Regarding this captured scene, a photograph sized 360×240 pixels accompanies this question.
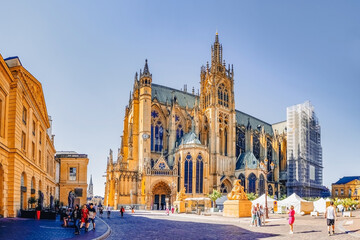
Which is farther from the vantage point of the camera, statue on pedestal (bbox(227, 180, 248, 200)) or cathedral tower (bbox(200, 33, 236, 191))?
cathedral tower (bbox(200, 33, 236, 191))

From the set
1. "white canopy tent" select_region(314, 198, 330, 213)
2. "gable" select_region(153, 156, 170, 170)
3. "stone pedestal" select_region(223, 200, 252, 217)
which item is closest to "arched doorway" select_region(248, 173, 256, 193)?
"gable" select_region(153, 156, 170, 170)

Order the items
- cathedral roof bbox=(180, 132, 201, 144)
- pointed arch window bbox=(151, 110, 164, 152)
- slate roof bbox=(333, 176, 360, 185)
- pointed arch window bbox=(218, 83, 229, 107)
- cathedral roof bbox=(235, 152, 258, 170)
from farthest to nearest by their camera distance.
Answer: slate roof bbox=(333, 176, 360, 185)
pointed arch window bbox=(218, 83, 229, 107)
cathedral roof bbox=(235, 152, 258, 170)
pointed arch window bbox=(151, 110, 164, 152)
cathedral roof bbox=(180, 132, 201, 144)

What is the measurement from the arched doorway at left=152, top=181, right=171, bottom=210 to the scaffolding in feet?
103

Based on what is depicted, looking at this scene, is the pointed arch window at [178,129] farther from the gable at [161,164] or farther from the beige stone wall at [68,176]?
the beige stone wall at [68,176]

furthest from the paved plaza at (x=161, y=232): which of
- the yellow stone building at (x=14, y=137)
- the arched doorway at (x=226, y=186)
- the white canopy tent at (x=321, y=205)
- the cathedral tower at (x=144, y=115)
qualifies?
the arched doorway at (x=226, y=186)

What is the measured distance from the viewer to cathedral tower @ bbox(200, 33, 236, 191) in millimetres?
64438

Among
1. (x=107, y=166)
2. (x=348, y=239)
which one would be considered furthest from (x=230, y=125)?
(x=348, y=239)

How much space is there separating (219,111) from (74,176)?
27.0 m

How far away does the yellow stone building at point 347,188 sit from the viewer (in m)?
106

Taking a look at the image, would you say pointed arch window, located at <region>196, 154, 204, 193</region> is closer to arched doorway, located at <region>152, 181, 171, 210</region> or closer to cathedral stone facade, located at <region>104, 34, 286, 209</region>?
cathedral stone facade, located at <region>104, 34, 286, 209</region>

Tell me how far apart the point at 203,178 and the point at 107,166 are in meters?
18.5

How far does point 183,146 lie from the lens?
59.0 metres

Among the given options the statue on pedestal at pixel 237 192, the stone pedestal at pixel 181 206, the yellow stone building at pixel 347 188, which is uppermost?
the statue on pedestal at pixel 237 192

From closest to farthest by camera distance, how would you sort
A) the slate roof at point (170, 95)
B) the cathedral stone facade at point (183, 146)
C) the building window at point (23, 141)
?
the building window at point (23, 141), the cathedral stone facade at point (183, 146), the slate roof at point (170, 95)
